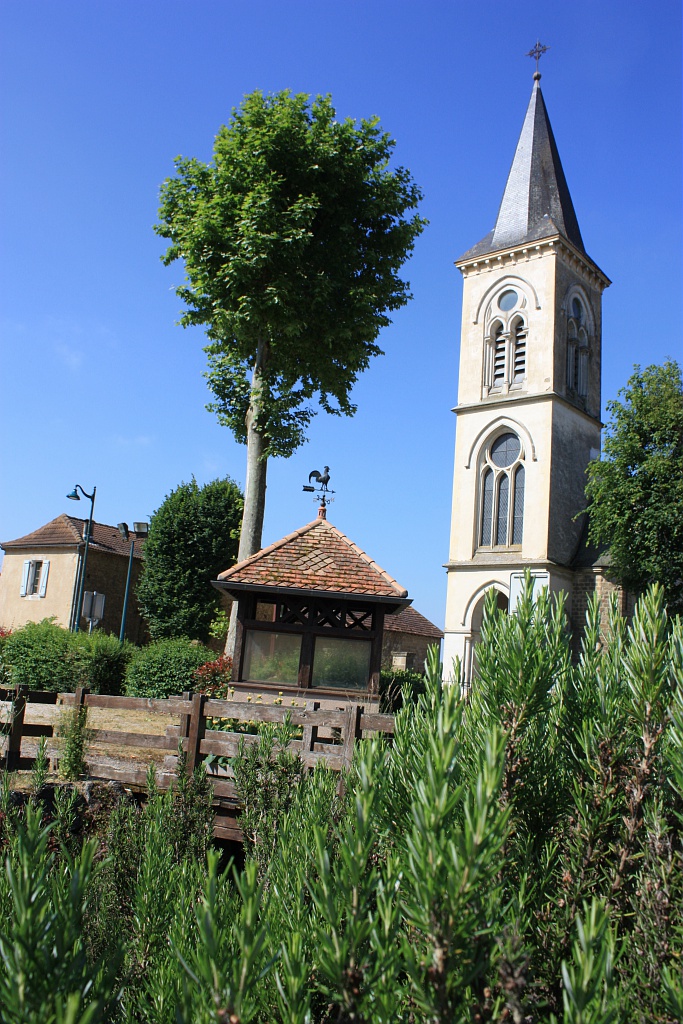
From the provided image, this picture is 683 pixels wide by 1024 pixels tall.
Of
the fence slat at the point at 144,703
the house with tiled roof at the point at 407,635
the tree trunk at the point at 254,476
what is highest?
the tree trunk at the point at 254,476

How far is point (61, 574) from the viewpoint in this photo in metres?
33.4

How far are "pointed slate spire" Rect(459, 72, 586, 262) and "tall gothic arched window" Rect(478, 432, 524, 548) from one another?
8.34 m

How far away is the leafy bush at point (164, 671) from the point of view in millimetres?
Result: 16312

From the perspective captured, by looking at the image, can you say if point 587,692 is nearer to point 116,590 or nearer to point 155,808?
point 155,808

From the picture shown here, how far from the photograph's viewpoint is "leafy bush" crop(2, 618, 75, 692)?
17.1 metres

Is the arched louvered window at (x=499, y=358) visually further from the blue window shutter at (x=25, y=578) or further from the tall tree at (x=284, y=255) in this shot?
the blue window shutter at (x=25, y=578)

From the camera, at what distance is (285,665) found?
1394cm

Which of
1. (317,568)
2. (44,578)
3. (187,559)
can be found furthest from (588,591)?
(44,578)

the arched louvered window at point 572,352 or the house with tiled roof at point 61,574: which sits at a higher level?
the arched louvered window at point 572,352

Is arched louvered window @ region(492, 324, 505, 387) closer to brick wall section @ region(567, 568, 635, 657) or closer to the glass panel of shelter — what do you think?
brick wall section @ region(567, 568, 635, 657)

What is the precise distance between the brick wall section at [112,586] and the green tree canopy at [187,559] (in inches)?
222

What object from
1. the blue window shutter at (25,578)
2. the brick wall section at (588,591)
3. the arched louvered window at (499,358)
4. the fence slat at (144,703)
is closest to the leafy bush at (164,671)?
the fence slat at (144,703)

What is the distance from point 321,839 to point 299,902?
1.46 ft

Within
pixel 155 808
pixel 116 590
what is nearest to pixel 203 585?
pixel 116 590
